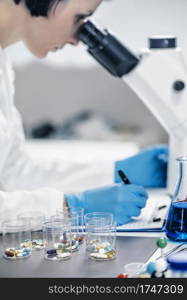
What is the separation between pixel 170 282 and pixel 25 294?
1.04 ft

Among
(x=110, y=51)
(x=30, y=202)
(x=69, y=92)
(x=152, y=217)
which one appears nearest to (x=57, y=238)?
(x=30, y=202)

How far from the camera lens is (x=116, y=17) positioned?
→ 2.97 m

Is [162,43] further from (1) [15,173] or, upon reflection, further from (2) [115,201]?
(1) [15,173]

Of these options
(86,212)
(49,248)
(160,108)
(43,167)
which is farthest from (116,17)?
(49,248)

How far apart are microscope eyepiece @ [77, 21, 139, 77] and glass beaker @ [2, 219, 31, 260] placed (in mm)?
557

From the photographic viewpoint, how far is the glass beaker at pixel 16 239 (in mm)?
1345

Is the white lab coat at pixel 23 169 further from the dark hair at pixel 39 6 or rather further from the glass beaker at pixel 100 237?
the glass beaker at pixel 100 237

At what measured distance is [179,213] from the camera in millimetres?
1404

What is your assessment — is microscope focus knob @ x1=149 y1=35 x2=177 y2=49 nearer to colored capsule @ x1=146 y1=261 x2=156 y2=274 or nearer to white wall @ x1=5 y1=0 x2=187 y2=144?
colored capsule @ x1=146 y1=261 x2=156 y2=274

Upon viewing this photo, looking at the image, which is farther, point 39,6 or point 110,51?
point 39,6

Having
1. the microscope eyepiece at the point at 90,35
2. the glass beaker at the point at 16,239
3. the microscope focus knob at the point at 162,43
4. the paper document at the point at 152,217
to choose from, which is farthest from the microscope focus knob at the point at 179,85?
the glass beaker at the point at 16,239

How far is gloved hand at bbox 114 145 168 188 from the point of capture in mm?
2021

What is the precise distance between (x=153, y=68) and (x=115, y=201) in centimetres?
43

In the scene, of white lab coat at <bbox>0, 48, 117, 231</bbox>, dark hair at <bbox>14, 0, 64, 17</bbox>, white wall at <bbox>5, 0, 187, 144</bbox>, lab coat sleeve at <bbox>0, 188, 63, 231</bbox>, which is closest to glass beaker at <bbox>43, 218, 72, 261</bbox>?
lab coat sleeve at <bbox>0, 188, 63, 231</bbox>
